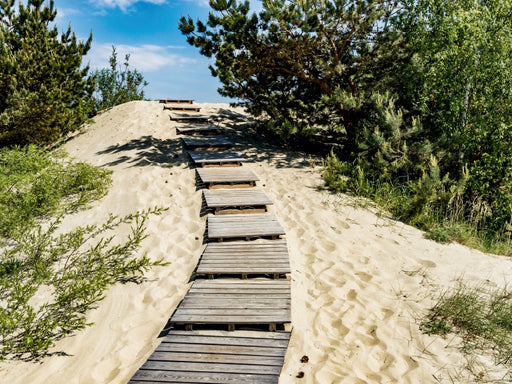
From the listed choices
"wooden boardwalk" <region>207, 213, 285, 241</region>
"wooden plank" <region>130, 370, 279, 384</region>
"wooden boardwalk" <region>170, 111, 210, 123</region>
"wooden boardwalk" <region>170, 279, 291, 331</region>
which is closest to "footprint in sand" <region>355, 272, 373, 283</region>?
"wooden boardwalk" <region>170, 279, 291, 331</region>

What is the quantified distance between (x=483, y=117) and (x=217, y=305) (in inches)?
353

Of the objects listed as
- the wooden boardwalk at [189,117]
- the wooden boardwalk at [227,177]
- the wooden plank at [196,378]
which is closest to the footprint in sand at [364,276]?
the wooden plank at [196,378]

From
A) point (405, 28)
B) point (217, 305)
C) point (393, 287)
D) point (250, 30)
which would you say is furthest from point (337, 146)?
point (217, 305)

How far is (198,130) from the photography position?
13.2m

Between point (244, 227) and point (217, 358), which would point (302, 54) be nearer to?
point (244, 227)

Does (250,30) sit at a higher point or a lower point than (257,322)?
higher

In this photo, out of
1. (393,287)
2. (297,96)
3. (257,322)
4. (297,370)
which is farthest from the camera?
(297,96)

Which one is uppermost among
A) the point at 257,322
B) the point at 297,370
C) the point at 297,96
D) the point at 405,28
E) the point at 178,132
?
the point at 405,28

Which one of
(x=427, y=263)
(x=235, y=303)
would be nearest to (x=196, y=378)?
(x=235, y=303)

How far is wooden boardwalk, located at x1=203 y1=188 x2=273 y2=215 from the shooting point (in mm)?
7664

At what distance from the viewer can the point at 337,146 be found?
42.9 ft

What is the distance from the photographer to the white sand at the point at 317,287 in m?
3.90

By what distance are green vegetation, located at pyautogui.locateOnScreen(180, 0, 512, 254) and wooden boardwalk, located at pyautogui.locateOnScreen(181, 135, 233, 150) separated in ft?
6.05

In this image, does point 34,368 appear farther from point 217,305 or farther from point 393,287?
point 393,287
